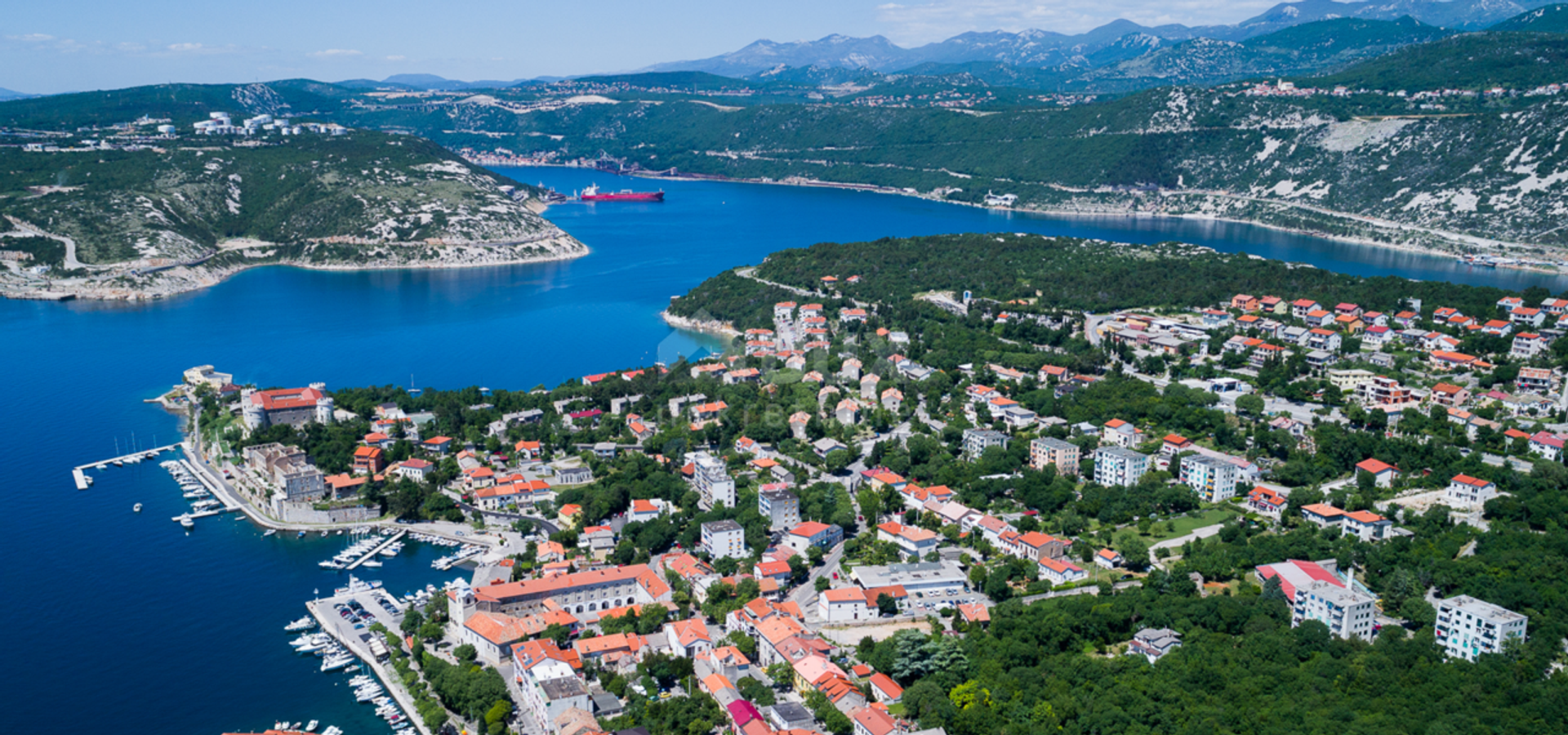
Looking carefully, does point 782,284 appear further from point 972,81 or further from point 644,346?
point 972,81

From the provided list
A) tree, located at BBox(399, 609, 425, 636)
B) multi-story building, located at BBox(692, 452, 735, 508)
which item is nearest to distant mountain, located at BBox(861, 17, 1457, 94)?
multi-story building, located at BBox(692, 452, 735, 508)

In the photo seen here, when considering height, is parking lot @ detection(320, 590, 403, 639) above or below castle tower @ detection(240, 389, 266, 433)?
below

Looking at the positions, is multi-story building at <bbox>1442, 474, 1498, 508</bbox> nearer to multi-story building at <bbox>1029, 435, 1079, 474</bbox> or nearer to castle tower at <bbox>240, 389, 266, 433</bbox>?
multi-story building at <bbox>1029, 435, 1079, 474</bbox>

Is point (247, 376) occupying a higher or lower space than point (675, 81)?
lower

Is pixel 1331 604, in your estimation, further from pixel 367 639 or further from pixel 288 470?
pixel 288 470

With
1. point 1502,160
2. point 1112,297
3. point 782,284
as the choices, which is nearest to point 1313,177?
point 1502,160

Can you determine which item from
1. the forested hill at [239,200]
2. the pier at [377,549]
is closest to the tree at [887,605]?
the pier at [377,549]

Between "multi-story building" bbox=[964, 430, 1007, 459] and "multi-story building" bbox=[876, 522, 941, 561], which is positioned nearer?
"multi-story building" bbox=[876, 522, 941, 561]

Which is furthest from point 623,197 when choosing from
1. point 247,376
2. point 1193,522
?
point 1193,522
